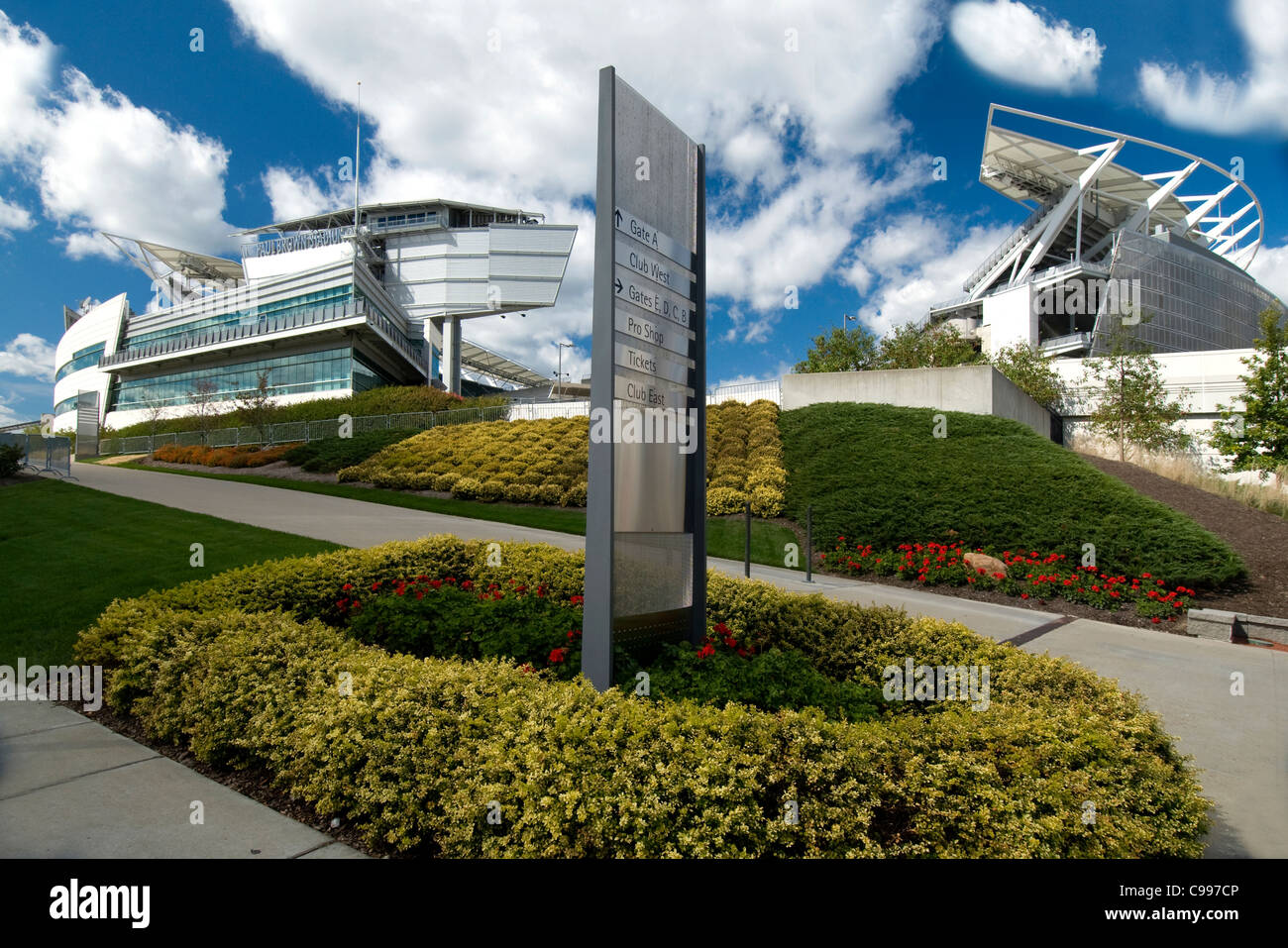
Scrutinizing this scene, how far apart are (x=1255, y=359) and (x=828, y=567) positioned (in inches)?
573

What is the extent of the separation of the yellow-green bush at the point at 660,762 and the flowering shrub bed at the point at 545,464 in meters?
12.5

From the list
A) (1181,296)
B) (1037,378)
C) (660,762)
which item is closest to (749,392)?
(1037,378)

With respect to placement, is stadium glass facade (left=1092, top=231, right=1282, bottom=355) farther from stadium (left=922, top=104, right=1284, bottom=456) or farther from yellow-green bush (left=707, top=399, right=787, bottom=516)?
yellow-green bush (left=707, top=399, right=787, bottom=516)

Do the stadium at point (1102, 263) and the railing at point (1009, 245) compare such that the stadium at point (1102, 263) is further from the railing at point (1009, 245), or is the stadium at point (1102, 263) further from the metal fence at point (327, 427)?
the metal fence at point (327, 427)

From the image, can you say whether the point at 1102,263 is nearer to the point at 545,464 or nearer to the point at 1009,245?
the point at 1009,245

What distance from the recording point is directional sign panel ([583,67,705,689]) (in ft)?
14.1

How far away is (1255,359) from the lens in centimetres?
1825

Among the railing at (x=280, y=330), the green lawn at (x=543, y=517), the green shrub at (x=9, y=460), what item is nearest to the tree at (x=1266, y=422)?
the green lawn at (x=543, y=517)

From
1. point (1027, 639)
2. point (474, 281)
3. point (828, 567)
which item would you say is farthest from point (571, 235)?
point (1027, 639)

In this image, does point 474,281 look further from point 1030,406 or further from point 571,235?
point 1030,406

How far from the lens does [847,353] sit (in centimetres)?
3728

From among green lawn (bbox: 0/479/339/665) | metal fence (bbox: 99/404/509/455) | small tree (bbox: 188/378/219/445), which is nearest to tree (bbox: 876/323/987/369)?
metal fence (bbox: 99/404/509/455)
